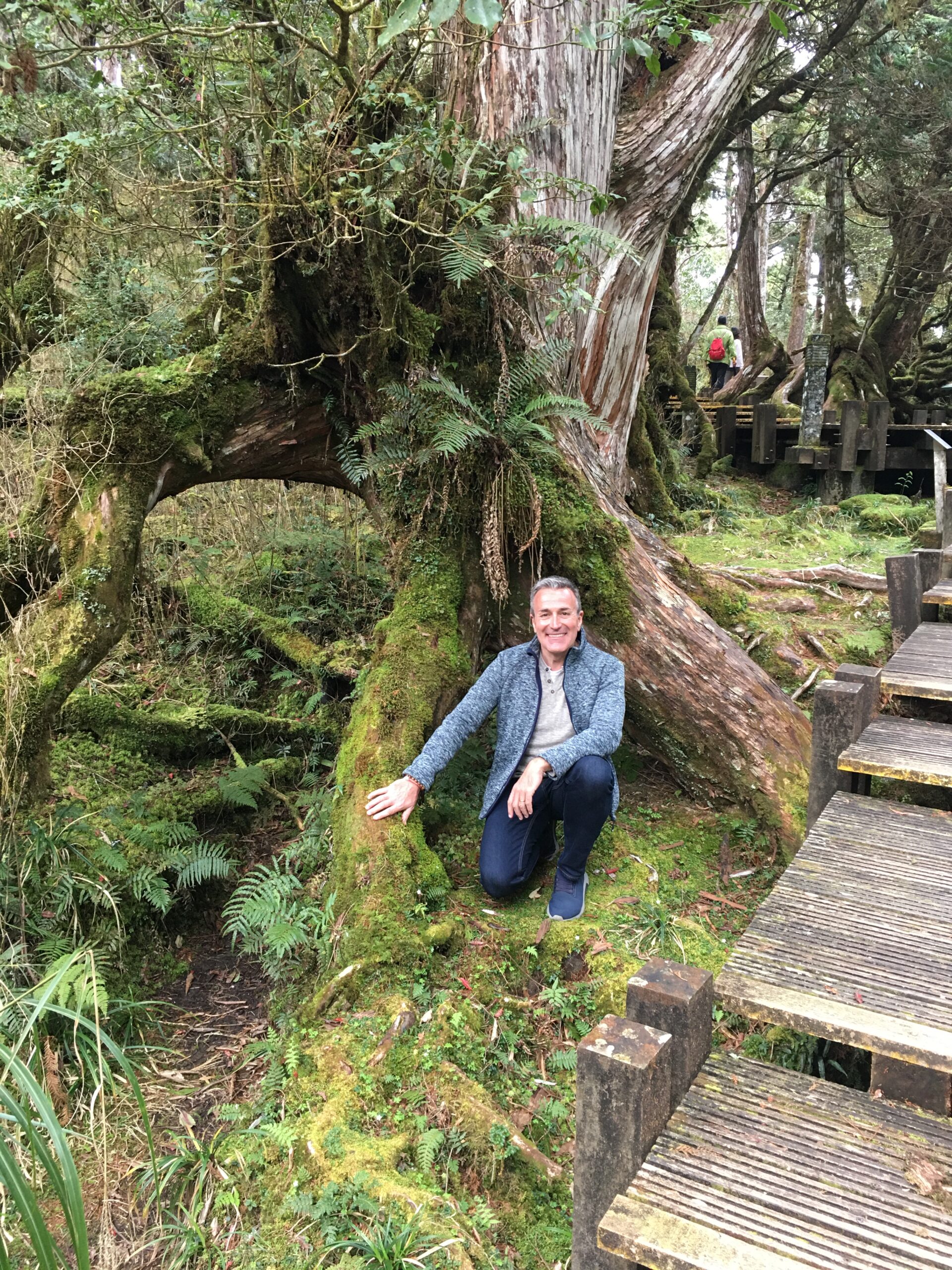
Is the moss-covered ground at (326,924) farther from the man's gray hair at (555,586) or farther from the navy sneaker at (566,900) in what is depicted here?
the man's gray hair at (555,586)

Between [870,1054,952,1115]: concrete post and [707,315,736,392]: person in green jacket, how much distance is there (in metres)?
18.0

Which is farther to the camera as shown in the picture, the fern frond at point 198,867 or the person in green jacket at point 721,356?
the person in green jacket at point 721,356

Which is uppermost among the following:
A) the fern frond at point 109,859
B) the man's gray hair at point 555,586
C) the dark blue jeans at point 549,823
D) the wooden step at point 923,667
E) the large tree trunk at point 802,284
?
the large tree trunk at point 802,284

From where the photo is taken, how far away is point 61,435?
4.25 m

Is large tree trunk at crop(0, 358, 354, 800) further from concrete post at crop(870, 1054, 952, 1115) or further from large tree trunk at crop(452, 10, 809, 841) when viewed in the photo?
concrete post at crop(870, 1054, 952, 1115)

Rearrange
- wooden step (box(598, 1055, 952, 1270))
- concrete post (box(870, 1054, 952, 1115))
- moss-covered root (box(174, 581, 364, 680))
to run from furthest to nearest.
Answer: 1. moss-covered root (box(174, 581, 364, 680))
2. concrete post (box(870, 1054, 952, 1115))
3. wooden step (box(598, 1055, 952, 1270))

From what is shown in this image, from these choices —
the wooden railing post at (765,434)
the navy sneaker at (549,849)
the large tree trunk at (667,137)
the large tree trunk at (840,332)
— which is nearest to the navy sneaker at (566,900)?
the navy sneaker at (549,849)

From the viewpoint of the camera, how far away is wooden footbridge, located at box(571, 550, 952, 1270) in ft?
6.02

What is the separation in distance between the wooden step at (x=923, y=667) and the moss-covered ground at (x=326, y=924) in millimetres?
1111

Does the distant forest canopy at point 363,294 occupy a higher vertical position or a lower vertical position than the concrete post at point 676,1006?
higher

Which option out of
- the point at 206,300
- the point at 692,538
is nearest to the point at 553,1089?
the point at 206,300

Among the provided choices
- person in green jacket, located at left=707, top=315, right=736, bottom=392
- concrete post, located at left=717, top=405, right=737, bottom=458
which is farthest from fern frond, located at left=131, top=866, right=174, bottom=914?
person in green jacket, located at left=707, top=315, right=736, bottom=392

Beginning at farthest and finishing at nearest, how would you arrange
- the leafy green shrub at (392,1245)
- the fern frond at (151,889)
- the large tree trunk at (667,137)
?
the large tree trunk at (667,137) → the fern frond at (151,889) → the leafy green shrub at (392,1245)

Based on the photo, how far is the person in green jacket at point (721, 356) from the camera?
60.1ft
